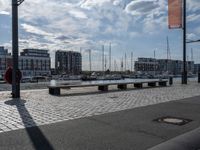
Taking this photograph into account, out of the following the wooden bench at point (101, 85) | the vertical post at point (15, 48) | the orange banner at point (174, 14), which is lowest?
the wooden bench at point (101, 85)

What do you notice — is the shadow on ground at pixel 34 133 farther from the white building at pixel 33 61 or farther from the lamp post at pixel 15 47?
the white building at pixel 33 61

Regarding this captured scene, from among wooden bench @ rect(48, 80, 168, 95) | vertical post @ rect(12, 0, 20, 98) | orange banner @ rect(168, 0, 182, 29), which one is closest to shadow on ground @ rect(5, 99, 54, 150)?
vertical post @ rect(12, 0, 20, 98)

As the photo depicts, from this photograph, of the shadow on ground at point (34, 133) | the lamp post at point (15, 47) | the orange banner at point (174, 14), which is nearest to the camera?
the shadow on ground at point (34, 133)

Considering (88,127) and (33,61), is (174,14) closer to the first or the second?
(88,127)

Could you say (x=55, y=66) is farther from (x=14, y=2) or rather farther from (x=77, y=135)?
(x=77, y=135)

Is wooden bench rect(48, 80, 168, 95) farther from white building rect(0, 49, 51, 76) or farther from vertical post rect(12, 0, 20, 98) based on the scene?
white building rect(0, 49, 51, 76)

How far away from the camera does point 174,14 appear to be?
1091 inches

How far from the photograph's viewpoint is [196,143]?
679 cm

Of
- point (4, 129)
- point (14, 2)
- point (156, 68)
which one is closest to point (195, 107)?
point (4, 129)

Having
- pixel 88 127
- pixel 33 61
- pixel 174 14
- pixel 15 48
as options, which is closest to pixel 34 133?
pixel 88 127

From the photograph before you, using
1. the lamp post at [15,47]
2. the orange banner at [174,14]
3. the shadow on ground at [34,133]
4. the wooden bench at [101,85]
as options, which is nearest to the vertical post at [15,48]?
the lamp post at [15,47]

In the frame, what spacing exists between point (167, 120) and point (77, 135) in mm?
3439

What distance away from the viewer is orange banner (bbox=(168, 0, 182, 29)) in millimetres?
27062

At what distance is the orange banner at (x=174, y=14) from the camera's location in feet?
88.8
